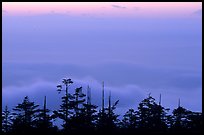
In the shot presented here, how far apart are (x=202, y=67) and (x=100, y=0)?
88 centimetres

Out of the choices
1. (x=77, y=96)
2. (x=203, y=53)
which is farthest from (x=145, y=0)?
(x=77, y=96)

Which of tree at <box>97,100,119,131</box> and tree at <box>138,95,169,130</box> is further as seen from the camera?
tree at <box>138,95,169,130</box>

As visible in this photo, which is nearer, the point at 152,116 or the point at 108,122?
the point at 108,122

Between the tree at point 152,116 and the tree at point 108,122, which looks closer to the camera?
the tree at point 108,122

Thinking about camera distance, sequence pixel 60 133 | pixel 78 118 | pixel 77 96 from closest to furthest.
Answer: pixel 60 133 < pixel 78 118 < pixel 77 96

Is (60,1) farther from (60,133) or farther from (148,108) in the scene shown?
(148,108)

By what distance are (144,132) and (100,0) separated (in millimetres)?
970

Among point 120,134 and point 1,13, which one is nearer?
point 120,134

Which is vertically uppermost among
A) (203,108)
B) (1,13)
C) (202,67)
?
(1,13)

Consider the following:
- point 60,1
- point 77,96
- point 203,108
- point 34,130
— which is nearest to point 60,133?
point 34,130

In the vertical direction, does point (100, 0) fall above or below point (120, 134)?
above

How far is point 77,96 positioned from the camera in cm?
827

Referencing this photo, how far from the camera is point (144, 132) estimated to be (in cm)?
223

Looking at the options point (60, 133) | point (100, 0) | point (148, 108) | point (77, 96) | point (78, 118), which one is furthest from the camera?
point (77, 96)
